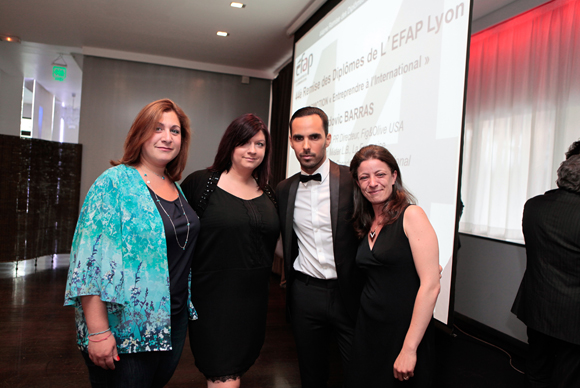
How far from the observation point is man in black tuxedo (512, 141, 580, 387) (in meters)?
1.98

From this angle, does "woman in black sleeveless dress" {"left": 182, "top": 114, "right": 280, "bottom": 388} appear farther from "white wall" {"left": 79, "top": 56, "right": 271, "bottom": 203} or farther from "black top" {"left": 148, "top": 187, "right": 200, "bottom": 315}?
"white wall" {"left": 79, "top": 56, "right": 271, "bottom": 203}

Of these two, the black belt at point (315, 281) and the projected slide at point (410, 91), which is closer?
the black belt at point (315, 281)

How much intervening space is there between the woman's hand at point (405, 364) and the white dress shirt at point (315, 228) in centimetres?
51

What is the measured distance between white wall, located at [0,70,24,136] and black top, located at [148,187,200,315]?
9700 mm

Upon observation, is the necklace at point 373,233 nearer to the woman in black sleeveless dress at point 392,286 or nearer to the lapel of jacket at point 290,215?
the woman in black sleeveless dress at point 392,286

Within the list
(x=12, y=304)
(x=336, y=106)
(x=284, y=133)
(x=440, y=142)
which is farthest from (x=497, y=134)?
(x=12, y=304)

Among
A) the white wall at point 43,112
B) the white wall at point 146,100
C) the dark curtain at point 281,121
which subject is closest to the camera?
the dark curtain at point 281,121

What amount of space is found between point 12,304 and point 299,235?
4.03m

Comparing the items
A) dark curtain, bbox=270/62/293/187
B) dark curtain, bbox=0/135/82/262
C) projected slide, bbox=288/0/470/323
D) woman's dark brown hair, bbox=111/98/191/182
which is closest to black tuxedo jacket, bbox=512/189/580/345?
projected slide, bbox=288/0/470/323

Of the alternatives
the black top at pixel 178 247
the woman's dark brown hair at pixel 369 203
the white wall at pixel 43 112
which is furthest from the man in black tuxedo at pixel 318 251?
the white wall at pixel 43 112

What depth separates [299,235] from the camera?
201cm

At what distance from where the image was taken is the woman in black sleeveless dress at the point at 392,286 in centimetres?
141

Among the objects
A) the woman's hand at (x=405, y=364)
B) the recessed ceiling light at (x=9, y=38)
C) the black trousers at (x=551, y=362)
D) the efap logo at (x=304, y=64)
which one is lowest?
the black trousers at (x=551, y=362)

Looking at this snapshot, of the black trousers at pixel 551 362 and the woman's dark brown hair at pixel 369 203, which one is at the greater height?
the woman's dark brown hair at pixel 369 203
